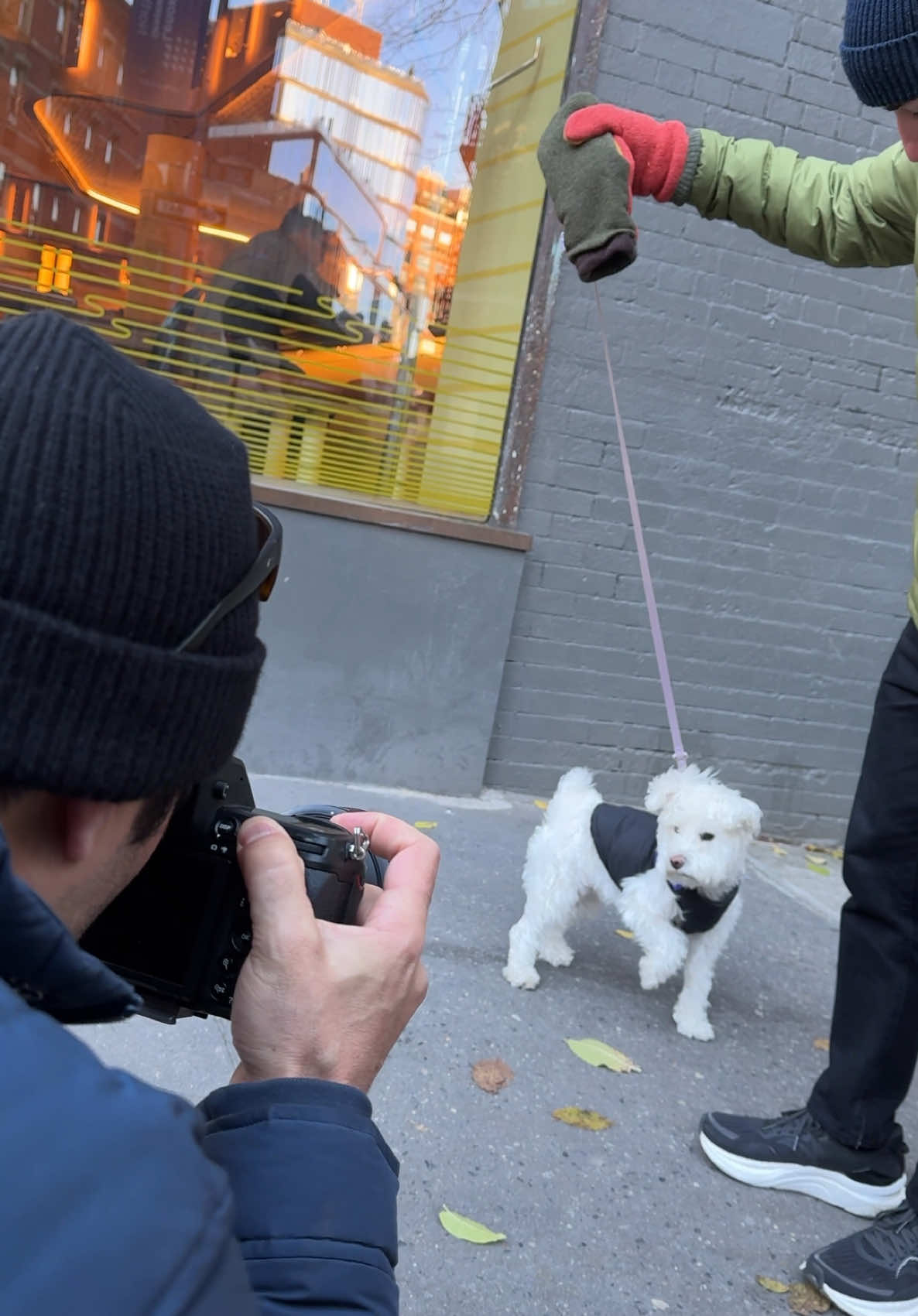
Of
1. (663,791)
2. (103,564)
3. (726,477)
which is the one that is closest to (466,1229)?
(663,791)

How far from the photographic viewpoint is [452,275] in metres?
4.66

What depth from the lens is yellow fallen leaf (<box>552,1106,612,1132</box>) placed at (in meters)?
2.76

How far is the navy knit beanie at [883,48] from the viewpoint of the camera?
1.94m

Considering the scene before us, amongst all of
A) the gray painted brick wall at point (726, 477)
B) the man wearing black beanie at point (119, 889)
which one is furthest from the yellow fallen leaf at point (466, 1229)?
the gray painted brick wall at point (726, 477)

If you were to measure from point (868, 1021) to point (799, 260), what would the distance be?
3.31 metres

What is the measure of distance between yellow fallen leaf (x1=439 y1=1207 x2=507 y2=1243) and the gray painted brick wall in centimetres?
253

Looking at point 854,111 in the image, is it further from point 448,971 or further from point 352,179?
point 448,971

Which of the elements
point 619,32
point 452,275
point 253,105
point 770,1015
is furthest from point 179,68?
point 770,1015

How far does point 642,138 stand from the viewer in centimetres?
257

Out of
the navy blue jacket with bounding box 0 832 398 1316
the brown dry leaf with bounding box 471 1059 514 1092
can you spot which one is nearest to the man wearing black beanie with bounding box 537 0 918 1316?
the brown dry leaf with bounding box 471 1059 514 1092

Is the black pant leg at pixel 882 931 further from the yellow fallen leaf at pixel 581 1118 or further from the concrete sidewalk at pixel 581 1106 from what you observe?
the yellow fallen leaf at pixel 581 1118

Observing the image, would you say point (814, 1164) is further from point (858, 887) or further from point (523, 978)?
point (523, 978)

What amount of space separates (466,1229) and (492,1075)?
564 mm

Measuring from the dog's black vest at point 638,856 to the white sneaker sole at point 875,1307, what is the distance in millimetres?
1054
